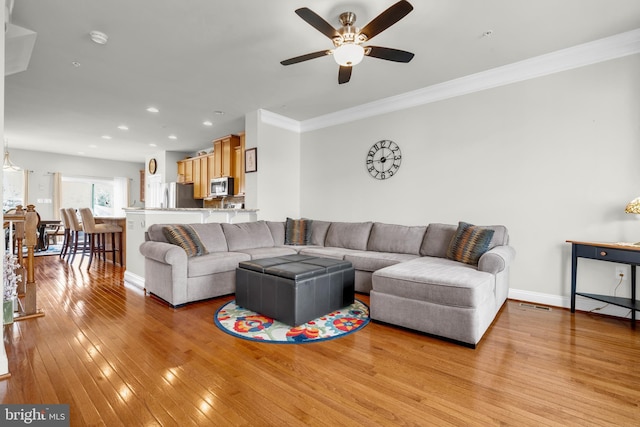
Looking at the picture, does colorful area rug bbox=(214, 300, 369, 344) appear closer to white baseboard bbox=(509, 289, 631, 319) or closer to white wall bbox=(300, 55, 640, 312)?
white baseboard bbox=(509, 289, 631, 319)

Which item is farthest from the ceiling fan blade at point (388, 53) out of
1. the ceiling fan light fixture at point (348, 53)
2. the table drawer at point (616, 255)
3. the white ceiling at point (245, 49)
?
the table drawer at point (616, 255)

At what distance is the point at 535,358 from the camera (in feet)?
Answer: 6.84

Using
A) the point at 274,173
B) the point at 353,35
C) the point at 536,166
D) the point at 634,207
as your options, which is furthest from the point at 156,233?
the point at 634,207

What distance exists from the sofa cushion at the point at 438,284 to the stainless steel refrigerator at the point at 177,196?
6073 millimetres

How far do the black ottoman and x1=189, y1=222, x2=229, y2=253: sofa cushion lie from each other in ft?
3.16

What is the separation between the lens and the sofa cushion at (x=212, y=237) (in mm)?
3754

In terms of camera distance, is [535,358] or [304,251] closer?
[535,358]

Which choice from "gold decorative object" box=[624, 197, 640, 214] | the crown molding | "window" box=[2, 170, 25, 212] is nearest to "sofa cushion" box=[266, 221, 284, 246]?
the crown molding

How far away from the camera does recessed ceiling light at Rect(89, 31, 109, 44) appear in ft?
9.03

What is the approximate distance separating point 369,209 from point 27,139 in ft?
26.1

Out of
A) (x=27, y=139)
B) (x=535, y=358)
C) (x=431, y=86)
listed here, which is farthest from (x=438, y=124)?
(x=27, y=139)

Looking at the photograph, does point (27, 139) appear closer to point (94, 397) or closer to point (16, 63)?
point (16, 63)

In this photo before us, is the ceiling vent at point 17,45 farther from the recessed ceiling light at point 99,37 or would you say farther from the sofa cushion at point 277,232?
the sofa cushion at point 277,232

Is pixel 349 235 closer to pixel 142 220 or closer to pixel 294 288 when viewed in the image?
pixel 294 288
